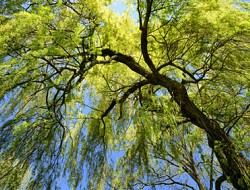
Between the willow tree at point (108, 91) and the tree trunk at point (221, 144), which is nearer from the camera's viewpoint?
the willow tree at point (108, 91)

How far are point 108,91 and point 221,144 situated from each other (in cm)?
139

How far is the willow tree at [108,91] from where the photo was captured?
2.52 metres

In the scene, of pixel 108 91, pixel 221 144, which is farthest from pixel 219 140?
pixel 108 91

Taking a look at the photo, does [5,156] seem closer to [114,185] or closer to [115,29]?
[114,185]

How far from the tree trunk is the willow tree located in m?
0.01

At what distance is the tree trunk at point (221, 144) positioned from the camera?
2.72 metres

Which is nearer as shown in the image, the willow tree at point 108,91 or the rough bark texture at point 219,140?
the willow tree at point 108,91

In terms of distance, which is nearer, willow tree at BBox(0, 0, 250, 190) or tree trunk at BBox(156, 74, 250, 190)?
willow tree at BBox(0, 0, 250, 190)

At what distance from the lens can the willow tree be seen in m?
2.52

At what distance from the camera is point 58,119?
127 inches

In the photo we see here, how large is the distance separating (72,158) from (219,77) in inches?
81.2

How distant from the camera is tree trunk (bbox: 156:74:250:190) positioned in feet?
8.91

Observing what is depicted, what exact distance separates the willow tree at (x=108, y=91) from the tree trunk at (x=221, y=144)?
0.03 ft

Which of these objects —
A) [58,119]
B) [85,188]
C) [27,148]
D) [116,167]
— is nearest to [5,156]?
[27,148]
